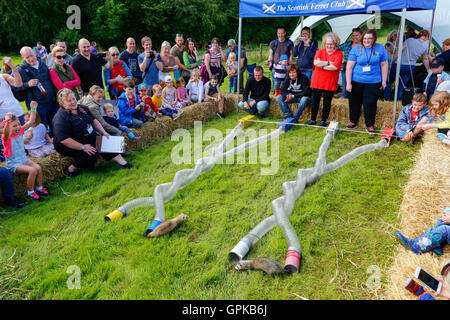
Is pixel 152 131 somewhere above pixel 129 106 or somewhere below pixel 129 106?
below

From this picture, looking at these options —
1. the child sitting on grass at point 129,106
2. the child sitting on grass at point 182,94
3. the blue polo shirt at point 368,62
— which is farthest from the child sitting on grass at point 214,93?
the blue polo shirt at point 368,62

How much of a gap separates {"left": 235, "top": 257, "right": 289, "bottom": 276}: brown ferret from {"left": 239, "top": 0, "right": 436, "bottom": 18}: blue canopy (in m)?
5.28

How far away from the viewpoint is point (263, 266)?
3.06m

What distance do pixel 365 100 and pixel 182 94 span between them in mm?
4336

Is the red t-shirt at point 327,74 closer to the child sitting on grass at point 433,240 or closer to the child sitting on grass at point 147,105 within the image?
the child sitting on grass at point 147,105

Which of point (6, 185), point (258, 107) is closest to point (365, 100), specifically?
point (258, 107)

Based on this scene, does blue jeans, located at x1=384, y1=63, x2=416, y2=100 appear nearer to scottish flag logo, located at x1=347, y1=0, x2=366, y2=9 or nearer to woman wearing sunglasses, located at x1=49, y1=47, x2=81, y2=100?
scottish flag logo, located at x1=347, y1=0, x2=366, y2=9

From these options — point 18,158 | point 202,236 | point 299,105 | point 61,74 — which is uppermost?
point 61,74

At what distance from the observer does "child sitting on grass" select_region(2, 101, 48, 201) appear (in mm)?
4250

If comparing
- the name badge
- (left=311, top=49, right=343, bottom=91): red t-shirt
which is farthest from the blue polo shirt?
the name badge

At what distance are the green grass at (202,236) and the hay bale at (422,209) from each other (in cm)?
28

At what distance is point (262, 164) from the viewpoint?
5551mm

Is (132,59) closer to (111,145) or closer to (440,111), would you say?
(111,145)

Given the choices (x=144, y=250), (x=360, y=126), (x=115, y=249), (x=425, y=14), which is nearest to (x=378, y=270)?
(x=144, y=250)
